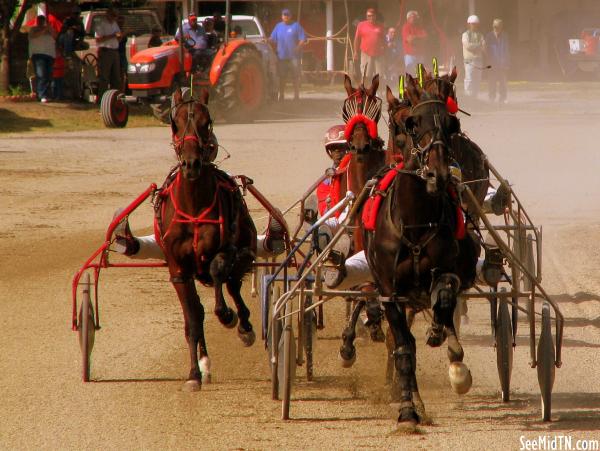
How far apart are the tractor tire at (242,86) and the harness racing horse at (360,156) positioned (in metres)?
14.7

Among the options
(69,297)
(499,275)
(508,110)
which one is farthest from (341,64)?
(499,275)

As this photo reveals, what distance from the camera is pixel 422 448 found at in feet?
20.5

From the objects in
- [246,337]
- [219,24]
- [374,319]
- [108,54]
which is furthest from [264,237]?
[108,54]

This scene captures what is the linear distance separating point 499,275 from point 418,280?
701 mm

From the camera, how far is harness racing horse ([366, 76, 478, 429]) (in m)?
6.32

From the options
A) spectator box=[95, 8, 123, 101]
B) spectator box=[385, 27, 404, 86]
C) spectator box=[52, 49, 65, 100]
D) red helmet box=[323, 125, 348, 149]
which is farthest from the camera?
spectator box=[385, 27, 404, 86]

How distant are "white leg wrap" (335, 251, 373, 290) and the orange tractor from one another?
45.8 ft

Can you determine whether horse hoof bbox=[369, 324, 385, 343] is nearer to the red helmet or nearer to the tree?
the red helmet

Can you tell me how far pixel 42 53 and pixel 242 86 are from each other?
4.12 meters

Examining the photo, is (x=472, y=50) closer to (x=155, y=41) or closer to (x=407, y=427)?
(x=155, y=41)

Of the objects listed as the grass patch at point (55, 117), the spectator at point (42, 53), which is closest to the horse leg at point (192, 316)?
the grass patch at point (55, 117)

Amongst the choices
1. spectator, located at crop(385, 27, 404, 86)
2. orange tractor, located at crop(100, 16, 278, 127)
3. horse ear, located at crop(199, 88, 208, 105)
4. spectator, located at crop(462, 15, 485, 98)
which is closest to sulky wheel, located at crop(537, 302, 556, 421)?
horse ear, located at crop(199, 88, 208, 105)

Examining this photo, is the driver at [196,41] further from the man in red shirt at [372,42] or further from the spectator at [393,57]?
the spectator at [393,57]

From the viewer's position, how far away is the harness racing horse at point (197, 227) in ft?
25.0
